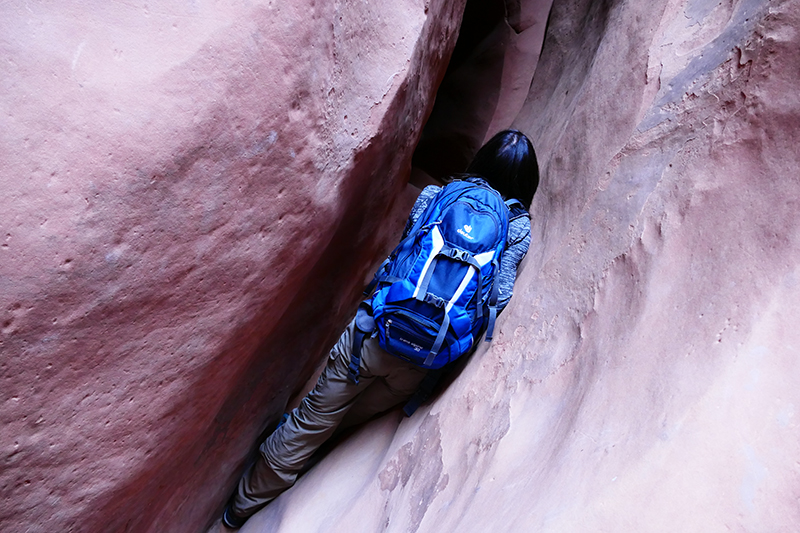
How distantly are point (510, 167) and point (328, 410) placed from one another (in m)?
1.27

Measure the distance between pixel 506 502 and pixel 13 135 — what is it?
1.39 meters

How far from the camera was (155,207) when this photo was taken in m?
1.35

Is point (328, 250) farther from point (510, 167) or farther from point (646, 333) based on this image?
point (646, 333)

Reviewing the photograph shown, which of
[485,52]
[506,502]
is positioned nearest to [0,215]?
[506,502]

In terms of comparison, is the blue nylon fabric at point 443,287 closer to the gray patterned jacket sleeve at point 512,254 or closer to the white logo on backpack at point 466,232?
the white logo on backpack at point 466,232

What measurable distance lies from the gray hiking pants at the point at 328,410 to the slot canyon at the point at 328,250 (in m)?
0.17

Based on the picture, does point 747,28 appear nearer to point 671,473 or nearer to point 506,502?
point 671,473

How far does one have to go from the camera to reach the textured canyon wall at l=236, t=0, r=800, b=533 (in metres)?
0.95

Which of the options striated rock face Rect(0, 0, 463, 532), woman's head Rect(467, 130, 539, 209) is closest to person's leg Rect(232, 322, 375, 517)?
striated rock face Rect(0, 0, 463, 532)

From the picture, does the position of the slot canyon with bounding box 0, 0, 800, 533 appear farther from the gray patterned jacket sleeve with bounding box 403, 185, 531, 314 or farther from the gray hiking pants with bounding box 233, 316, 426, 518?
the gray hiking pants with bounding box 233, 316, 426, 518

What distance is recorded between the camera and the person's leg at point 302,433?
2.12 meters

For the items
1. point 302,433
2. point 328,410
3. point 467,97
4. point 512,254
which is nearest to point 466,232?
point 512,254

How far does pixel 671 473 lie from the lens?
94cm

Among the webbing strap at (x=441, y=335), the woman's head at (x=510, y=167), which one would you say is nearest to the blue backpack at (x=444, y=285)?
the webbing strap at (x=441, y=335)
